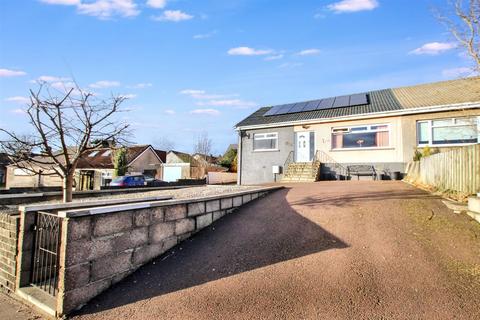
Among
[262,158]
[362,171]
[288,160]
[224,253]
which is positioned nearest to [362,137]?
[362,171]

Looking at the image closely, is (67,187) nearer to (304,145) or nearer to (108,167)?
(304,145)

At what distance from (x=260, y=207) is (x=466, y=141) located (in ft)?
39.2

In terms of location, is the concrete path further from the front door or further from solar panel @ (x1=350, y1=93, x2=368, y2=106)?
solar panel @ (x1=350, y1=93, x2=368, y2=106)

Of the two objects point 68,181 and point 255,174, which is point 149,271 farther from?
point 255,174

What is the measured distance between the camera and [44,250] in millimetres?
4520

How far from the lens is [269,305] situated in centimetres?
368

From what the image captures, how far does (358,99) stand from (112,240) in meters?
16.8

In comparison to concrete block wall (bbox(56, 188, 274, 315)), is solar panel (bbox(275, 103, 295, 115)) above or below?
above

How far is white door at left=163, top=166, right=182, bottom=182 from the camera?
1372 inches

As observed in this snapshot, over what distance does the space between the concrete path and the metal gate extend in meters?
1.20

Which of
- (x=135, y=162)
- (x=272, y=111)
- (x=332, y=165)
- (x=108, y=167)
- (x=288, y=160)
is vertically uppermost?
(x=272, y=111)

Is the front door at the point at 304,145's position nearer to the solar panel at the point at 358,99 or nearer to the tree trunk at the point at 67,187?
the solar panel at the point at 358,99

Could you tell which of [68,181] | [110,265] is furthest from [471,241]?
[68,181]

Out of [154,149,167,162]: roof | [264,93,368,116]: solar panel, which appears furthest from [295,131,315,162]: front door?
[154,149,167,162]: roof
